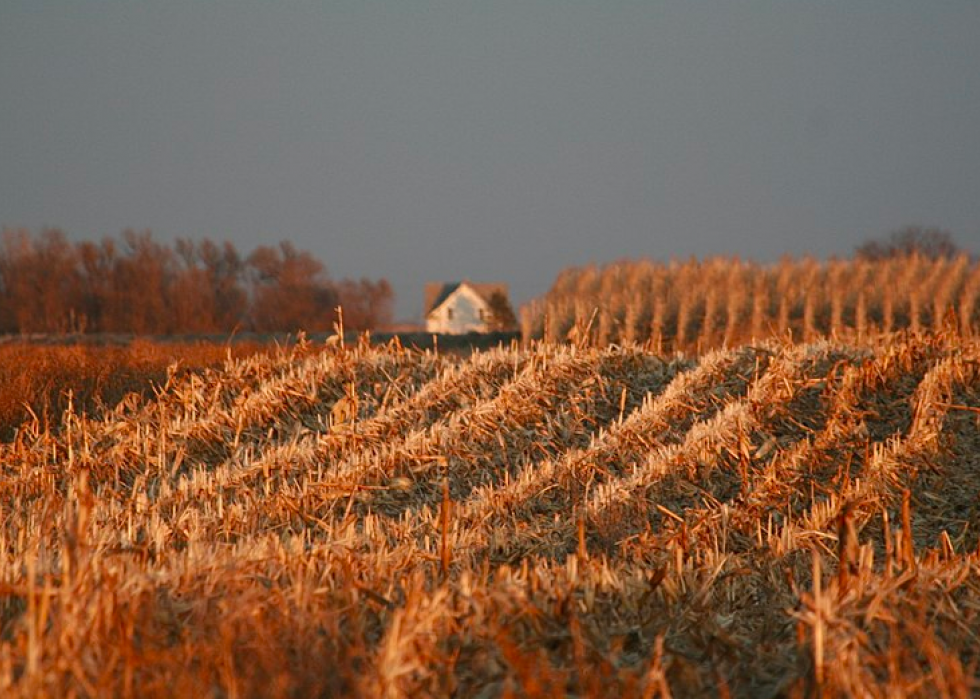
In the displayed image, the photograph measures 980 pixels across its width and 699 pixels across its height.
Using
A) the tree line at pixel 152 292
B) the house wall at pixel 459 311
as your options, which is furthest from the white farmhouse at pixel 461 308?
the tree line at pixel 152 292

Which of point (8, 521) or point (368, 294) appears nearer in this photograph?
point (8, 521)

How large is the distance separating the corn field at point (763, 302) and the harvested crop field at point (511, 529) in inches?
276

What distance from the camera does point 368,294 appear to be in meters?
29.7

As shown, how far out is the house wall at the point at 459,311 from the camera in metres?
38.4

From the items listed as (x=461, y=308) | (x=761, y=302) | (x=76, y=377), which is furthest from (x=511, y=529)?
(x=461, y=308)

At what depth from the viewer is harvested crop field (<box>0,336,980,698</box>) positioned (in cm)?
210

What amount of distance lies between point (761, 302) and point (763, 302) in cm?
4

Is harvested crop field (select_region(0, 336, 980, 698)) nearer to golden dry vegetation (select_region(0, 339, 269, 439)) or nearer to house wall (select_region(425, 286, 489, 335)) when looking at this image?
golden dry vegetation (select_region(0, 339, 269, 439))

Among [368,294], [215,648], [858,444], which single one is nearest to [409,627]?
[215,648]

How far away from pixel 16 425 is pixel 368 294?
73.9 ft

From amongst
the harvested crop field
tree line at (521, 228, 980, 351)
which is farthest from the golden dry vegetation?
tree line at (521, 228, 980, 351)

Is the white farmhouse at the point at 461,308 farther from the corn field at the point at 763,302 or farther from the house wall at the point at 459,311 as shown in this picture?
the corn field at the point at 763,302

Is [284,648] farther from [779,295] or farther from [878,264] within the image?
[878,264]

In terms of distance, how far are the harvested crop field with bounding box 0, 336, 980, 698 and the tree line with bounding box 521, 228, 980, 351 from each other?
698 cm
